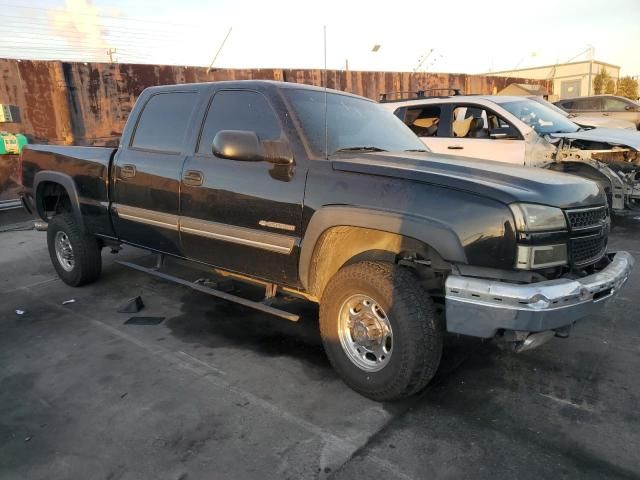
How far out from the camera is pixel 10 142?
9383 millimetres

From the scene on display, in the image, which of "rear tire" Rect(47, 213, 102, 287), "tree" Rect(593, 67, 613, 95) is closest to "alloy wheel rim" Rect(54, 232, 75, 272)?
"rear tire" Rect(47, 213, 102, 287)

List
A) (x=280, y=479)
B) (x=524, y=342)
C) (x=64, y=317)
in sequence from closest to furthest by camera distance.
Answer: (x=280, y=479) → (x=524, y=342) → (x=64, y=317)

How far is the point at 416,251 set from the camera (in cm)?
290

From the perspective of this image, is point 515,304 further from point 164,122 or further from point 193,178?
point 164,122

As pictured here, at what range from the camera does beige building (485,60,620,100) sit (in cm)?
3644

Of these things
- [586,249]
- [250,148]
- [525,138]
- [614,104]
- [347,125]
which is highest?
[614,104]

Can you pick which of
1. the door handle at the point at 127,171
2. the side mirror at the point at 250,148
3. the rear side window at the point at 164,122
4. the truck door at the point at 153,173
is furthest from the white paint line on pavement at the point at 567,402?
the door handle at the point at 127,171

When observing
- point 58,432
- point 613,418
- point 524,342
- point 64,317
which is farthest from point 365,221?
point 64,317

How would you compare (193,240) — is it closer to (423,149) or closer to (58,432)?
(58,432)

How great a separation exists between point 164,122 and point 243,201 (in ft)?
4.53

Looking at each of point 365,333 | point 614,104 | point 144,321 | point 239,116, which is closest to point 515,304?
point 365,333

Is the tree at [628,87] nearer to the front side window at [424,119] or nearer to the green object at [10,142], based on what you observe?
the front side window at [424,119]

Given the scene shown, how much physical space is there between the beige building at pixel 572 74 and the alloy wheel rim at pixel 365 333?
32956 millimetres

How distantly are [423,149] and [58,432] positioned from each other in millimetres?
3229
